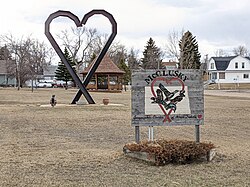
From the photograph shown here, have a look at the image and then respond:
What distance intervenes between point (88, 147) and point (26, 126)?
4.77 meters

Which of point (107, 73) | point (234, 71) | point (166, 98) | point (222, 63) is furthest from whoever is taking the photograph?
point (222, 63)

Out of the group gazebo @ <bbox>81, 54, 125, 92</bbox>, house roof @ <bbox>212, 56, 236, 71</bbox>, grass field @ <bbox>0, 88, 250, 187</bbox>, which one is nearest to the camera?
grass field @ <bbox>0, 88, 250, 187</bbox>

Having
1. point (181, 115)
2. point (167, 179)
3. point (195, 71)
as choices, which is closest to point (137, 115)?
point (181, 115)

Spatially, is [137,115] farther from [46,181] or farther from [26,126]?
[26,126]

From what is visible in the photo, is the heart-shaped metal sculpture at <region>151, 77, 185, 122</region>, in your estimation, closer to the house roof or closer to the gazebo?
the gazebo

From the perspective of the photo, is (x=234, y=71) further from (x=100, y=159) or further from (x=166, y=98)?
(x=100, y=159)

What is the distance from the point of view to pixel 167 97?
805 centimetres

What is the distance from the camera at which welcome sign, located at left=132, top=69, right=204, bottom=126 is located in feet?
26.4

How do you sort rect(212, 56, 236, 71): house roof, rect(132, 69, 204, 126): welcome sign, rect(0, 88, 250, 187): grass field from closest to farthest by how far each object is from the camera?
1. rect(0, 88, 250, 187): grass field
2. rect(132, 69, 204, 126): welcome sign
3. rect(212, 56, 236, 71): house roof

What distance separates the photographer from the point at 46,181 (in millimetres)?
6070

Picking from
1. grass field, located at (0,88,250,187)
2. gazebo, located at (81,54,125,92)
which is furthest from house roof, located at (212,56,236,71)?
grass field, located at (0,88,250,187)

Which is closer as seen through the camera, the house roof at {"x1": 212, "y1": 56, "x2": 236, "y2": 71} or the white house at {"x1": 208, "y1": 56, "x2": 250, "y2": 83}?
the white house at {"x1": 208, "y1": 56, "x2": 250, "y2": 83}

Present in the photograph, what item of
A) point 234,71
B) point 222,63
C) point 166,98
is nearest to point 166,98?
point 166,98

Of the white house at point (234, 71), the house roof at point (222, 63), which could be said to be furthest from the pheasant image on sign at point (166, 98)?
the house roof at point (222, 63)
